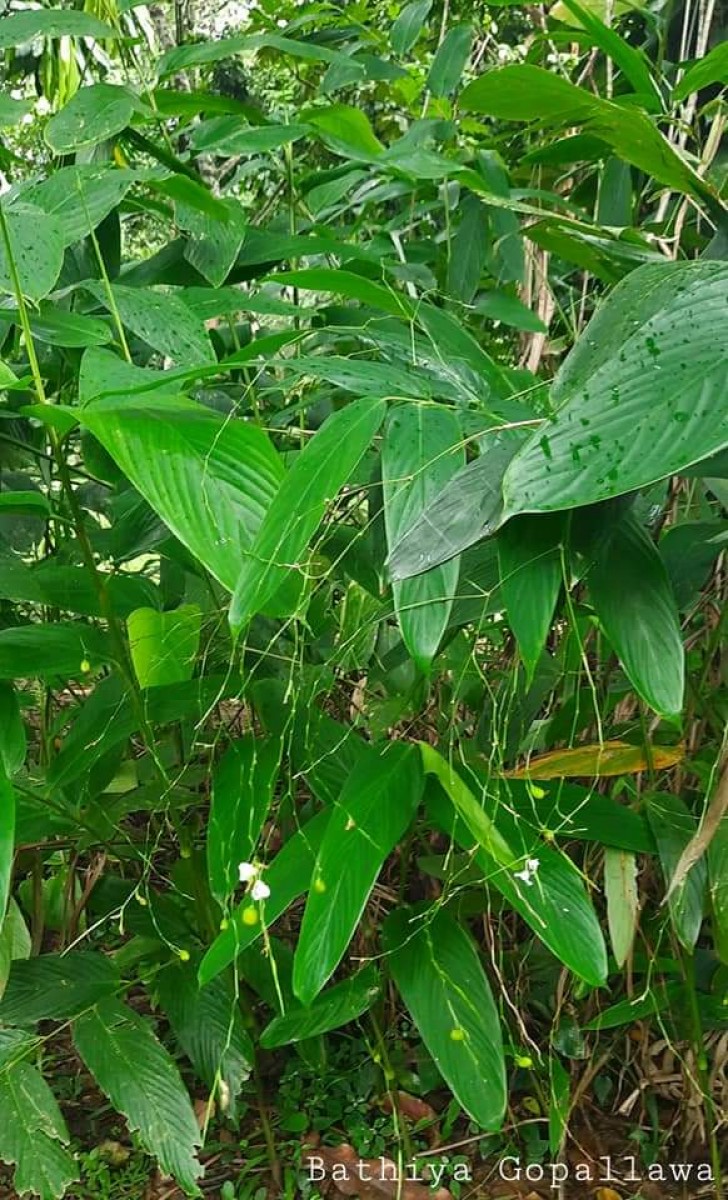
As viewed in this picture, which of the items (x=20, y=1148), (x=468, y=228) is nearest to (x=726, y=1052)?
(x=20, y=1148)

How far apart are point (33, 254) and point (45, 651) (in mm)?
225

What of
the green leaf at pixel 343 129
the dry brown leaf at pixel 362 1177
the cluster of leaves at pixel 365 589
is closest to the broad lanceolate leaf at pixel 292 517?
the cluster of leaves at pixel 365 589

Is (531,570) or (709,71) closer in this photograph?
(531,570)

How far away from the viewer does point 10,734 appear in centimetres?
58

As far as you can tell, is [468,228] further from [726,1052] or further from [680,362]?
[726,1052]

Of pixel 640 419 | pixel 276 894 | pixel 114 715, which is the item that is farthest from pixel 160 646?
pixel 640 419

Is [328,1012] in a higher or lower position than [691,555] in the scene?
lower

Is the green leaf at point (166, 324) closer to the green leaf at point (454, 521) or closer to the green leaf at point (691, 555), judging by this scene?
the green leaf at point (454, 521)

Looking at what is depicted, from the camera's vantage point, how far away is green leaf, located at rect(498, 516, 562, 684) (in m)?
0.39

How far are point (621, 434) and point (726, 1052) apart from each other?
0.64 meters

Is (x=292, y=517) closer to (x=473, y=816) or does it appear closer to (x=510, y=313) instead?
(x=473, y=816)

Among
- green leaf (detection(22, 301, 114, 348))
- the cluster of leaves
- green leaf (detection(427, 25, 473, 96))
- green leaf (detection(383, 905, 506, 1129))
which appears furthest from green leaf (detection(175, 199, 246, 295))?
green leaf (detection(383, 905, 506, 1129))

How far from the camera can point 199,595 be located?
774 mm

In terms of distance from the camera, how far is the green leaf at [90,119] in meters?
0.59
